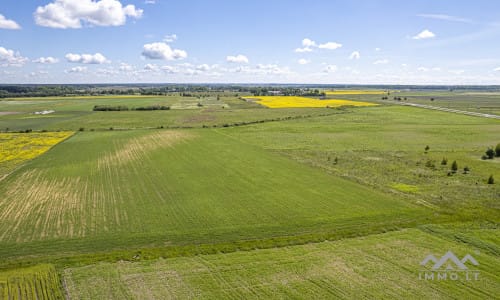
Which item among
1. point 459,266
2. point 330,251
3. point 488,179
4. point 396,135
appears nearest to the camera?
point 459,266

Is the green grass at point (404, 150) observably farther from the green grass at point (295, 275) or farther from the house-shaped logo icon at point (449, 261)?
the green grass at point (295, 275)

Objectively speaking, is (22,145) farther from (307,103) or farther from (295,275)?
(307,103)

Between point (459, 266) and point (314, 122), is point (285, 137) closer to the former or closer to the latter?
point (314, 122)

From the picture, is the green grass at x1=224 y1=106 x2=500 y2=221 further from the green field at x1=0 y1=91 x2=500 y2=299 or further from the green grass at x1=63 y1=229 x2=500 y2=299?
the green grass at x1=63 y1=229 x2=500 y2=299

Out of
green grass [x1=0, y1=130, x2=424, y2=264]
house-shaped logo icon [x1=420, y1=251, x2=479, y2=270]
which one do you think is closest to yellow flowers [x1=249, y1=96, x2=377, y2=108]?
green grass [x1=0, y1=130, x2=424, y2=264]

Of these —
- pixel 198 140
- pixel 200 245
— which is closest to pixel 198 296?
pixel 200 245

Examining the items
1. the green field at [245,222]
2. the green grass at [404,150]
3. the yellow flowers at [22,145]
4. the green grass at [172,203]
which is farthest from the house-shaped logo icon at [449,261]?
the yellow flowers at [22,145]

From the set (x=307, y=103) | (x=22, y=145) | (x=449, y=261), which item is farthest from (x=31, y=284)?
(x=307, y=103)
